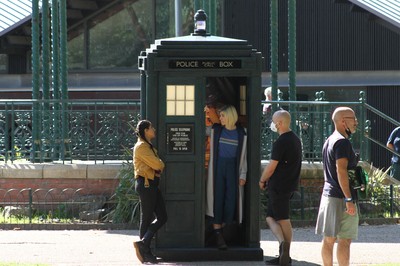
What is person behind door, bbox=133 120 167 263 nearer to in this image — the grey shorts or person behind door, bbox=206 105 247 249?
person behind door, bbox=206 105 247 249

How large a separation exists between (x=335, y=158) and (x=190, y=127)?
6.74 ft

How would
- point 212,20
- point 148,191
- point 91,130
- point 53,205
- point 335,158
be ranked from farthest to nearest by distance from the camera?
point 212,20 → point 91,130 → point 53,205 → point 148,191 → point 335,158

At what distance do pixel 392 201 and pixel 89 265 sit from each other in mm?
6205

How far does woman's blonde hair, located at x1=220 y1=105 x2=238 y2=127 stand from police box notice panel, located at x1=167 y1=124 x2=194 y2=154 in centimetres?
39

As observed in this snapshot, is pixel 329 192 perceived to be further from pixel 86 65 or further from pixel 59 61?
pixel 86 65

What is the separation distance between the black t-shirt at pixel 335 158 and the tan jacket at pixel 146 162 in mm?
1981

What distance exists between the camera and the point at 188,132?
464 inches

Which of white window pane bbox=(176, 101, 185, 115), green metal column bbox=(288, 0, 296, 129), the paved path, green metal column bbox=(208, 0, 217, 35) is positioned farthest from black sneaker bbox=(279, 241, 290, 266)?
green metal column bbox=(208, 0, 217, 35)

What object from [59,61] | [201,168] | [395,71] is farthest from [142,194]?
[395,71]

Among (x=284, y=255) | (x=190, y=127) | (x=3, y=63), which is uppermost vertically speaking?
(x=3, y=63)

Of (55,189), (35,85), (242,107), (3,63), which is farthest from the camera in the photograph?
(3,63)

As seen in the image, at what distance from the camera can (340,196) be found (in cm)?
1034

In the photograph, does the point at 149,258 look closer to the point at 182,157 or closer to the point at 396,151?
the point at 182,157

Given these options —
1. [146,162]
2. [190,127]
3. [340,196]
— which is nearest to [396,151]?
[190,127]
